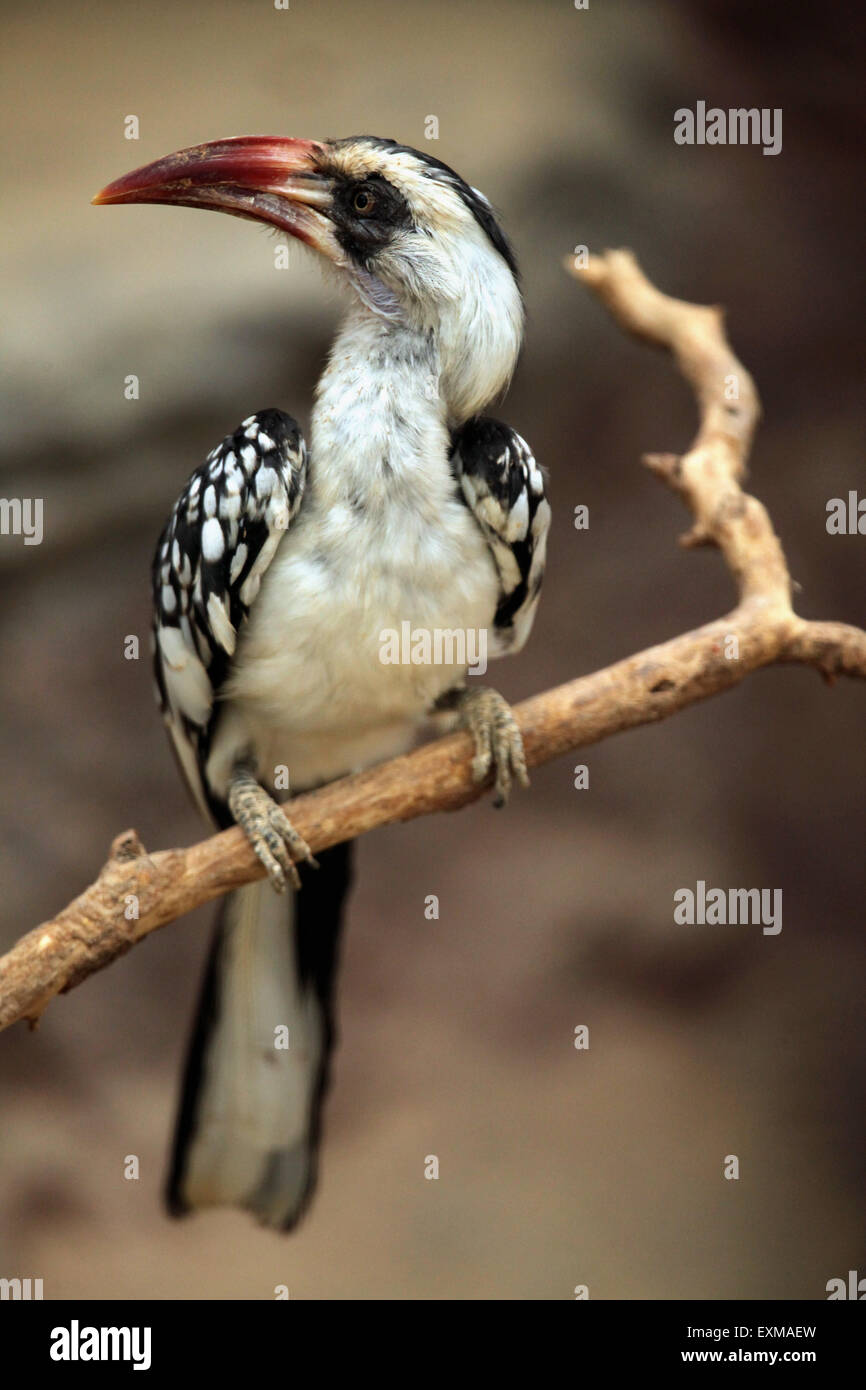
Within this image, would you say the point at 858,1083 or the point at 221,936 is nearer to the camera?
the point at 221,936

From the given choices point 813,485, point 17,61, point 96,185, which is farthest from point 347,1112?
point 17,61

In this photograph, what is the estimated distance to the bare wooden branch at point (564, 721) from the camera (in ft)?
4.90

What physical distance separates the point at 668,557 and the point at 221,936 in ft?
5.24

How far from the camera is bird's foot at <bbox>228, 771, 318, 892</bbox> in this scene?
1.61 meters

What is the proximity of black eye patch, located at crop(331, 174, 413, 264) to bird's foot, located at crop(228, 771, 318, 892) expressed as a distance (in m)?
0.75

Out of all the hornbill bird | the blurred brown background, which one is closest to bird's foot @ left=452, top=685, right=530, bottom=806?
the hornbill bird

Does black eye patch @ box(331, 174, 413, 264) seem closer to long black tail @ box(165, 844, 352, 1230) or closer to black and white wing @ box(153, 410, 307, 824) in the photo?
black and white wing @ box(153, 410, 307, 824)

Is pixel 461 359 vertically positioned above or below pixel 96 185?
below

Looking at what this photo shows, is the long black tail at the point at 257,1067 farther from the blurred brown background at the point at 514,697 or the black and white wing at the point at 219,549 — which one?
the blurred brown background at the point at 514,697

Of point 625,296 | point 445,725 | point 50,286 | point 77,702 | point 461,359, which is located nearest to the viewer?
point 461,359

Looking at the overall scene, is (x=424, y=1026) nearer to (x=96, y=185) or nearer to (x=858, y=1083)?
(x=858, y=1083)

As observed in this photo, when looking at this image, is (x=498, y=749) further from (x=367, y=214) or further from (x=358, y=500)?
(x=367, y=214)

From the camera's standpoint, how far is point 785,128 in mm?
2869

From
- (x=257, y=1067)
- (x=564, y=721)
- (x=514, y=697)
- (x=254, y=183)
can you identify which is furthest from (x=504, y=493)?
(x=514, y=697)
